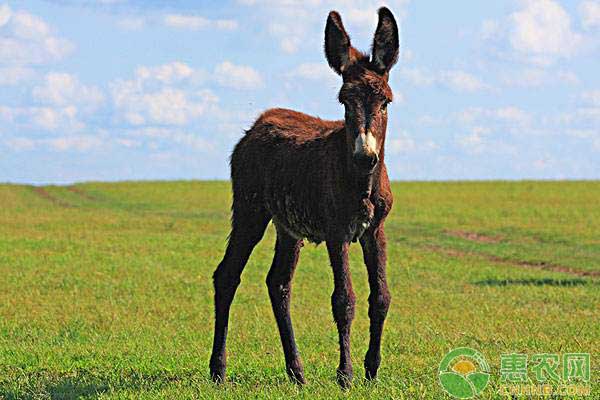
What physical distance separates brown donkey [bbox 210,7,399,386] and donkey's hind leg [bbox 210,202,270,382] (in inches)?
0.4

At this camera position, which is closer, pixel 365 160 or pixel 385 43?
pixel 365 160

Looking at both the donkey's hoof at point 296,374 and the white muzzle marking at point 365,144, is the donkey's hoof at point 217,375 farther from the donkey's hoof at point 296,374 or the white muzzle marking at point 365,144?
the white muzzle marking at point 365,144

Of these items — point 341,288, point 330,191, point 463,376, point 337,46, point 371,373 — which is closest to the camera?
point 341,288

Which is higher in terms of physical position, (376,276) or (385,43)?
(385,43)

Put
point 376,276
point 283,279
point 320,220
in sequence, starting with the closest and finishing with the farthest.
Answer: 1. point 376,276
2. point 320,220
3. point 283,279

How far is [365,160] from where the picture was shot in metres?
7.77

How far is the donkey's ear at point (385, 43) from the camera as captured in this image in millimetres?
8391

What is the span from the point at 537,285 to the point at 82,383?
14.0 m

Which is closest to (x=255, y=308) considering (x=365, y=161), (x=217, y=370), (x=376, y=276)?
(x=217, y=370)

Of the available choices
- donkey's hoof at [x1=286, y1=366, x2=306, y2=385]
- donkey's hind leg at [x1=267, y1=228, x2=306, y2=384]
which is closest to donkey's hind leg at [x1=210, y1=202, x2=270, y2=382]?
donkey's hind leg at [x1=267, y1=228, x2=306, y2=384]

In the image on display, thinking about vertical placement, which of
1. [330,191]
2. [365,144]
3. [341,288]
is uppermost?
[365,144]

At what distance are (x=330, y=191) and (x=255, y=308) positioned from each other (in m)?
9.44

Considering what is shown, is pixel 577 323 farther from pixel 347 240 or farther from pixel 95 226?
pixel 95 226

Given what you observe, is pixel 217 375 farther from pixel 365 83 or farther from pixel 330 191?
pixel 365 83
